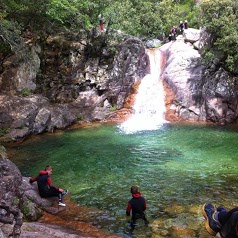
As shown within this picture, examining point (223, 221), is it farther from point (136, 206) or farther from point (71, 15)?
point (71, 15)

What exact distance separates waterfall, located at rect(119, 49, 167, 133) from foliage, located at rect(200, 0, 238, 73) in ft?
24.1

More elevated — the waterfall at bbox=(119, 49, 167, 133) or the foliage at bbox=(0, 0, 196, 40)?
the foliage at bbox=(0, 0, 196, 40)

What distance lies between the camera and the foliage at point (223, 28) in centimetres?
2831

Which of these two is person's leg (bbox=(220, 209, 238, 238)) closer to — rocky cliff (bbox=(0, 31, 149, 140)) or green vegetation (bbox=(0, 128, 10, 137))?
green vegetation (bbox=(0, 128, 10, 137))

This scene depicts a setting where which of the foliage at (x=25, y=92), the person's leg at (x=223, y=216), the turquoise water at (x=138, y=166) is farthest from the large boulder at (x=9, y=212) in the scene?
the foliage at (x=25, y=92)

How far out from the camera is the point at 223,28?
28688 mm

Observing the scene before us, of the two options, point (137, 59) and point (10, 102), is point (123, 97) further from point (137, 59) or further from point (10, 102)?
point (10, 102)

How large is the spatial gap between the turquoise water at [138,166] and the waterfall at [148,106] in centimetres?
336

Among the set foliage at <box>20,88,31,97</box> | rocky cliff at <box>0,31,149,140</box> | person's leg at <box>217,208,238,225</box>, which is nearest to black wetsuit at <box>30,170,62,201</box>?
person's leg at <box>217,208,238,225</box>

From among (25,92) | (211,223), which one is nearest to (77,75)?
(25,92)

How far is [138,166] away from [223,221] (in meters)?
Answer: 12.1

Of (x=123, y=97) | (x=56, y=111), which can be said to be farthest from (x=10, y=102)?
(x=123, y=97)

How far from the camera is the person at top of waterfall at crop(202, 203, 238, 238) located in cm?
491

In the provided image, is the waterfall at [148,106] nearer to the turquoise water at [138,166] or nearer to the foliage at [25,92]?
the turquoise water at [138,166]
